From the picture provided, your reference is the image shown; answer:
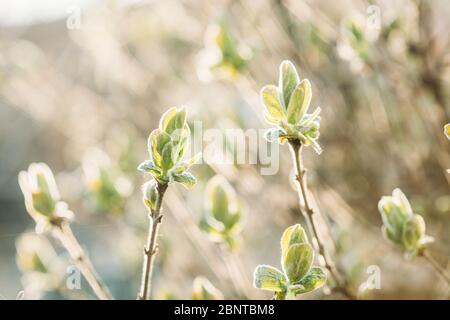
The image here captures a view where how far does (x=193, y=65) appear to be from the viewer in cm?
135

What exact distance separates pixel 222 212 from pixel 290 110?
7.8 inches

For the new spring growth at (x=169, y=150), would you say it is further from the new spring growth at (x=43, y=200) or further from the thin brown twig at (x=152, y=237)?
the new spring growth at (x=43, y=200)

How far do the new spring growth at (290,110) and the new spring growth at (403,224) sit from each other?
0.14 m

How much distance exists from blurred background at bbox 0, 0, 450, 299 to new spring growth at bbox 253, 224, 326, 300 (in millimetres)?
199

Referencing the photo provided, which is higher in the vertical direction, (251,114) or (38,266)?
(251,114)

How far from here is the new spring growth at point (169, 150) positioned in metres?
0.43

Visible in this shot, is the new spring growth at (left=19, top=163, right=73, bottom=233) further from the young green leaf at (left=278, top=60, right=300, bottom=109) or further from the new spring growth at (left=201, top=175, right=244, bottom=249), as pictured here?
the young green leaf at (left=278, top=60, right=300, bottom=109)

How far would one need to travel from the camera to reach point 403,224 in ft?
1.73

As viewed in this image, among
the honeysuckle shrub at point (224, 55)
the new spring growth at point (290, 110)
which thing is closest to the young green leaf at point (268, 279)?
the new spring growth at point (290, 110)

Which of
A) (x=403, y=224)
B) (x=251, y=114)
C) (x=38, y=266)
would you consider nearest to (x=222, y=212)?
(x=403, y=224)

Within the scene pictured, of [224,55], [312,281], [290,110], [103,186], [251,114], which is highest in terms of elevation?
[251,114]

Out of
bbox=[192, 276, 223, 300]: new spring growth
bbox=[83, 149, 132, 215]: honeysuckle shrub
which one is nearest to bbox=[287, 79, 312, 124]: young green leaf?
bbox=[192, 276, 223, 300]: new spring growth

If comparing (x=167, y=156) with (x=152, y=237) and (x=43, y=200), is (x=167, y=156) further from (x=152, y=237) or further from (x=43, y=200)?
(x=43, y=200)
